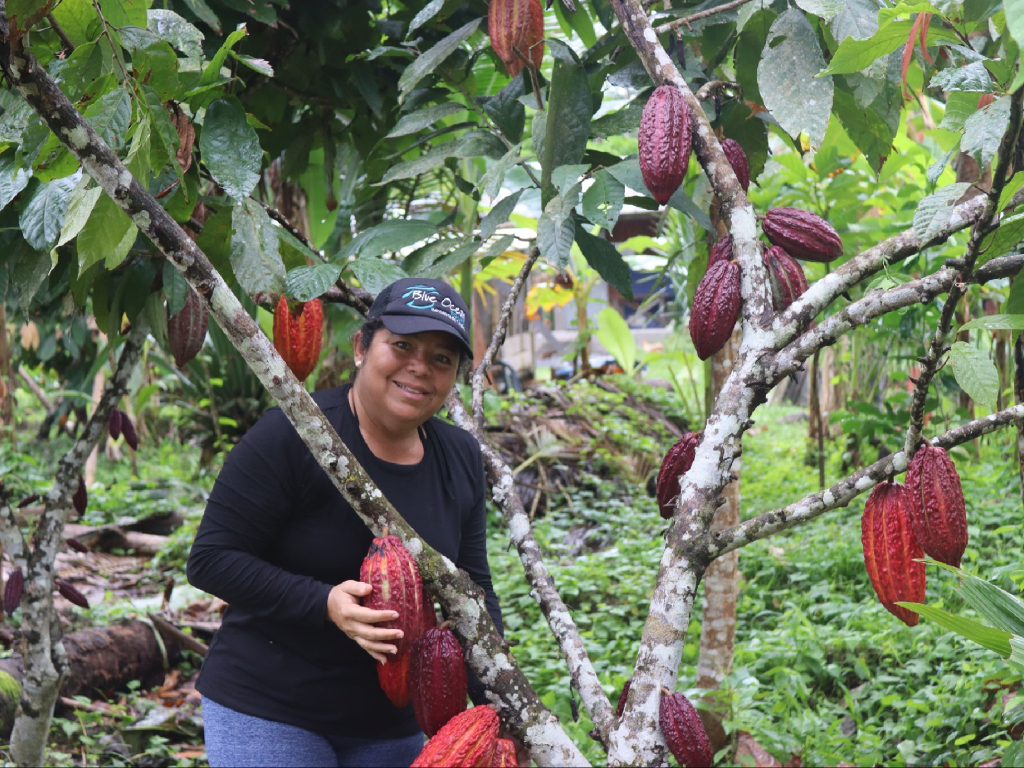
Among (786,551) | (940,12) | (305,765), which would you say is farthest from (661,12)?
(786,551)

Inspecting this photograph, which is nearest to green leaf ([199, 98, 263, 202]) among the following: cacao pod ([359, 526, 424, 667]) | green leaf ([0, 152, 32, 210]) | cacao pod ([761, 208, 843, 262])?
green leaf ([0, 152, 32, 210])

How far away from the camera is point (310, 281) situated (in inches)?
54.0

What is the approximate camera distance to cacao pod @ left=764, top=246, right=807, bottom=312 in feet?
4.03

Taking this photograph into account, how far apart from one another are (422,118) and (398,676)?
1047 mm

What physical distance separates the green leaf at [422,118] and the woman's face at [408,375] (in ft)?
1.63

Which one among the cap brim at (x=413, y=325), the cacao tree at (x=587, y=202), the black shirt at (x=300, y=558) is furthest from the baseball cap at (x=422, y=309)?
the black shirt at (x=300, y=558)

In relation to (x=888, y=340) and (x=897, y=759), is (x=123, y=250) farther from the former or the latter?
(x=888, y=340)

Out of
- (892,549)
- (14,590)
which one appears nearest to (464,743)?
(892,549)

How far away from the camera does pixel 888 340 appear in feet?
12.6

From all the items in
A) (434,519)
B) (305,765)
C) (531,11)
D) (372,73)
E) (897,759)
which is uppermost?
(372,73)

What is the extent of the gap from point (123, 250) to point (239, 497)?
1.32ft

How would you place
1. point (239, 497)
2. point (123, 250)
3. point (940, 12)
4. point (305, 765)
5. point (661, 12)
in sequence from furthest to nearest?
1. point (661, 12)
2. point (305, 765)
3. point (239, 497)
4. point (123, 250)
5. point (940, 12)

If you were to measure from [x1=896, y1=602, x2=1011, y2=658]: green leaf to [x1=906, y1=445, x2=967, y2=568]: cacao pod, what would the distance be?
8.1 inches

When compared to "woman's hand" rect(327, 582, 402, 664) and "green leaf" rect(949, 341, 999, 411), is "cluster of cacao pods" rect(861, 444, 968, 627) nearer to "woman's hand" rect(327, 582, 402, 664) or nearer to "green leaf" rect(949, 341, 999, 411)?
"green leaf" rect(949, 341, 999, 411)
